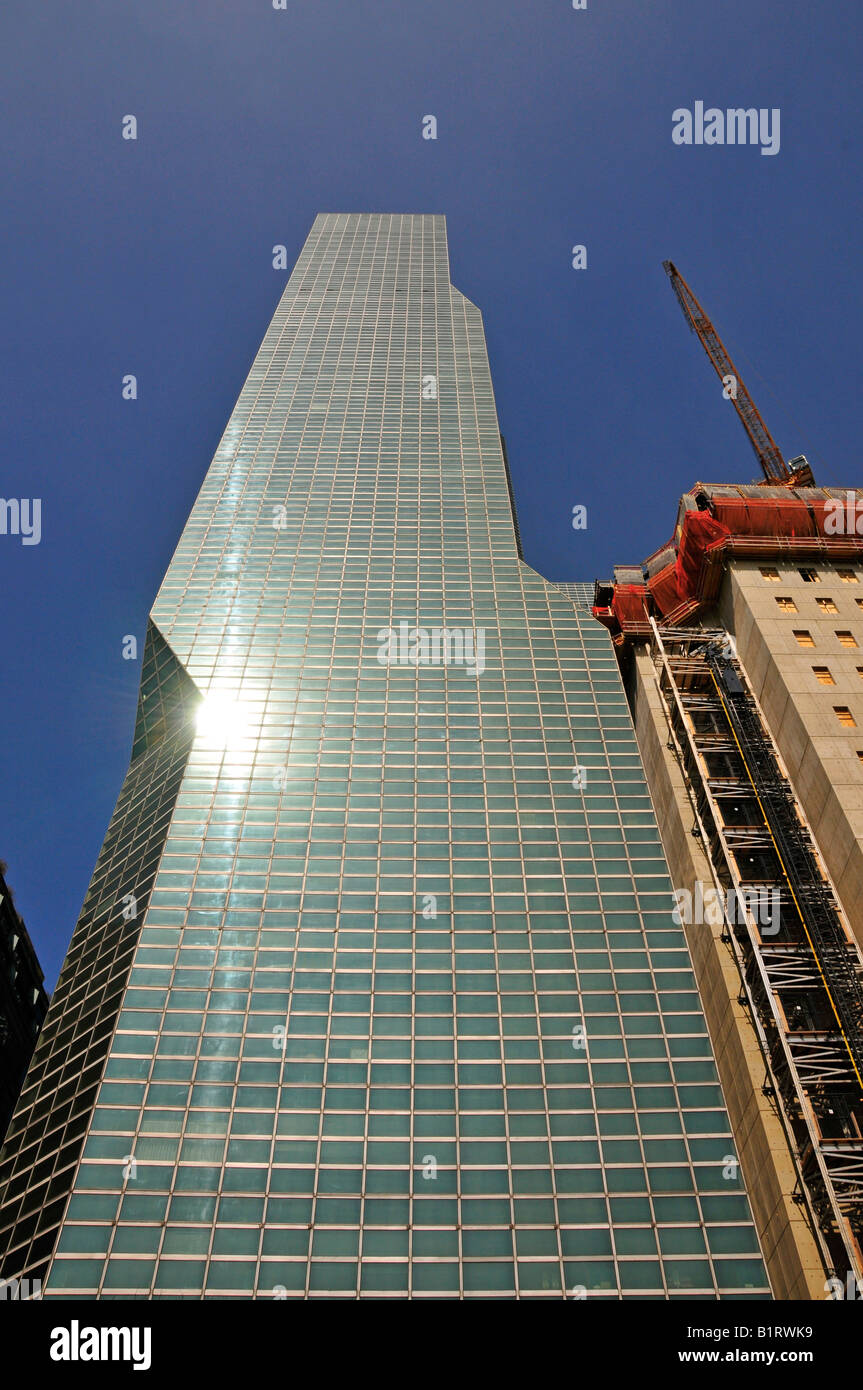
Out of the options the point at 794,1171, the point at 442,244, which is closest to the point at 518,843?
the point at 794,1171

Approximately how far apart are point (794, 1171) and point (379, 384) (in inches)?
3558

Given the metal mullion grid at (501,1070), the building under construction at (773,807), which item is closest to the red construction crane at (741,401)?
the building under construction at (773,807)

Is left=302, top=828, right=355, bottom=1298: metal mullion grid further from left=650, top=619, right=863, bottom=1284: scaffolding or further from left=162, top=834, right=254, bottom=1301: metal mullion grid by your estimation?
left=650, top=619, right=863, bottom=1284: scaffolding

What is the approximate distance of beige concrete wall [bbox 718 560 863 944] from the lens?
54.6 m

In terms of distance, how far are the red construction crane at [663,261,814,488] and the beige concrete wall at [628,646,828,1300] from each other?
144 feet

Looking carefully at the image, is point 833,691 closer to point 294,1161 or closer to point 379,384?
point 294,1161

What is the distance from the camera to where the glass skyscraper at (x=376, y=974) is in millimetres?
39125

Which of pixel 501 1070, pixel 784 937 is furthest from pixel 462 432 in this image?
pixel 501 1070

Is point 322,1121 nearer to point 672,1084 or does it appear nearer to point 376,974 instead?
point 376,974

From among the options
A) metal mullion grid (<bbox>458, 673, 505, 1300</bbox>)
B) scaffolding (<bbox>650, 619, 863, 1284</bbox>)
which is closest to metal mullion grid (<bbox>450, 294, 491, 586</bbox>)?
scaffolding (<bbox>650, 619, 863, 1284</bbox>)

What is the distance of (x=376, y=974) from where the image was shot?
50.2 meters

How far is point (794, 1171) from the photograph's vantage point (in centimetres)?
4416

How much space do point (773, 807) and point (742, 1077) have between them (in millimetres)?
17145
